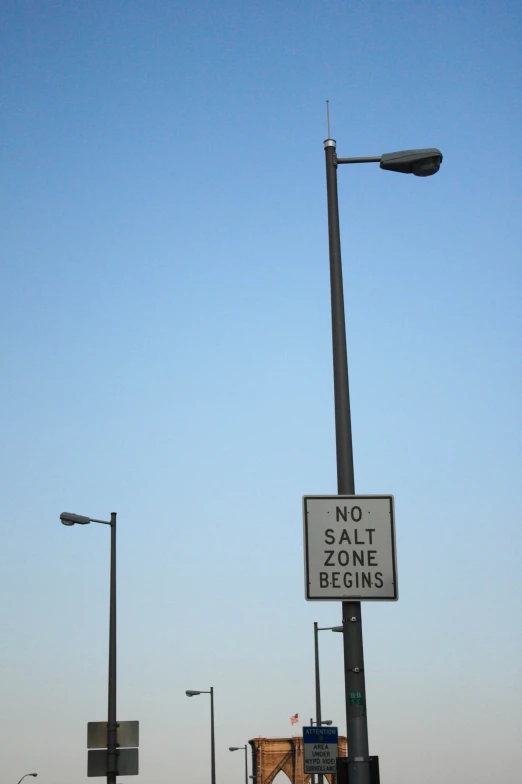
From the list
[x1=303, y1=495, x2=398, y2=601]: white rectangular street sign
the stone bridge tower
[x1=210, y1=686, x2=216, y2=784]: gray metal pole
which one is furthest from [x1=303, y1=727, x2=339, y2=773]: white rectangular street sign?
the stone bridge tower

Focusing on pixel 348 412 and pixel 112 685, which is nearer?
pixel 348 412

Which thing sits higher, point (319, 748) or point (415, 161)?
point (415, 161)

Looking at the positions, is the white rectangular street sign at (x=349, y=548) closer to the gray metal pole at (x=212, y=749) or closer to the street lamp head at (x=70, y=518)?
the street lamp head at (x=70, y=518)

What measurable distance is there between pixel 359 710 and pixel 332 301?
4.55 m

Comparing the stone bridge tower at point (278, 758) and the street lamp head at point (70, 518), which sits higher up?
the street lamp head at point (70, 518)

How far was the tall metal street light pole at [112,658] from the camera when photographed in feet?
75.5

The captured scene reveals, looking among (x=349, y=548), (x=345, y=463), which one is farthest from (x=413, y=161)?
(x=349, y=548)

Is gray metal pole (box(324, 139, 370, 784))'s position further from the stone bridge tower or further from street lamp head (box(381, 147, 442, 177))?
the stone bridge tower

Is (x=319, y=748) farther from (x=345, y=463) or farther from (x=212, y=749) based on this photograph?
(x=212, y=749)

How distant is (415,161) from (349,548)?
16.1ft

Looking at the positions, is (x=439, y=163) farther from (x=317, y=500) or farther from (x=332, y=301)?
(x=317, y=500)

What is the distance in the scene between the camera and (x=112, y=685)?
24047 mm

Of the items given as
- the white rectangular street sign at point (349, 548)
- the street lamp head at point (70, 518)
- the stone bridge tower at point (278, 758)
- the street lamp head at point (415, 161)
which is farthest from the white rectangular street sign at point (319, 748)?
the stone bridge tower at point (278, 758)

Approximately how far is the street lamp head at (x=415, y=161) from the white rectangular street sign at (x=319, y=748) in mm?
21014
